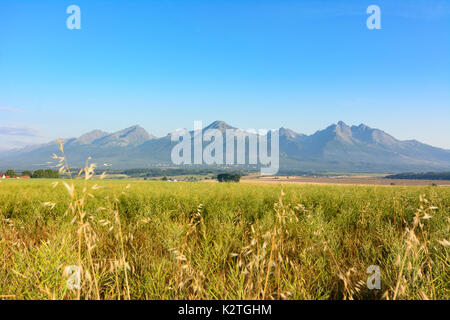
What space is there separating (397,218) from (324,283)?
15.0 feet

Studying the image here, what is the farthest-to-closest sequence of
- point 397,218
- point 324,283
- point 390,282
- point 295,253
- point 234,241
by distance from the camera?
point 397,218 < point 234,241 < point 295,253 < point 324,283 < point 390,282

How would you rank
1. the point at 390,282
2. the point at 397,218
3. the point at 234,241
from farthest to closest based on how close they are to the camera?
the point at 397,218
the point at 234,241
the point at 390,282
